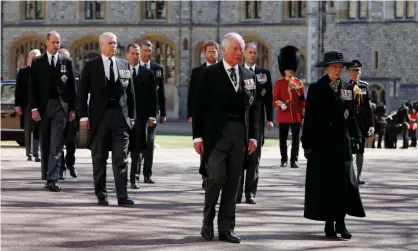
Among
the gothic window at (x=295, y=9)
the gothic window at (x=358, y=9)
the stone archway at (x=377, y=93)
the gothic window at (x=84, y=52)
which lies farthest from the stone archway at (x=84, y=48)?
the stone archway at (x=377, y=93)

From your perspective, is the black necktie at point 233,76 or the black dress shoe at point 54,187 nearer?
the black necktie at point 233,76

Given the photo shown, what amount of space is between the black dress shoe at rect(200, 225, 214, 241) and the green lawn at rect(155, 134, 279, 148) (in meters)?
17.2

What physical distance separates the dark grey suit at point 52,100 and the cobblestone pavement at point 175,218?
0.49m

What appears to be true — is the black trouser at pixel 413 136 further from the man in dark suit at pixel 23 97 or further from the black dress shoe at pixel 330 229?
the black dress shoe at pixel 330 229

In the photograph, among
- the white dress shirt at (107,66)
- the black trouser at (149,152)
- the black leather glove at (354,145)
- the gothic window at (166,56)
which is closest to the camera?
the black leather glove at (354,145)

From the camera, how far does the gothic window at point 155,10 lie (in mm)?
50844

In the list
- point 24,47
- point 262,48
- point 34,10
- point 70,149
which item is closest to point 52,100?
point 70,149

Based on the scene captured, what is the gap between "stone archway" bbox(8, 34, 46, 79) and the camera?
5184 cm

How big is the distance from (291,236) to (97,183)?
306cm

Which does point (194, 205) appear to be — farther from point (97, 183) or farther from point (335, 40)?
point (335, 40)

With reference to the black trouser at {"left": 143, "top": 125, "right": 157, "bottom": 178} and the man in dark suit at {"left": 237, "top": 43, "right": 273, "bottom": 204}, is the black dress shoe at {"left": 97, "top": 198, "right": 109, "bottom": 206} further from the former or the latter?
the black trouser at {"left": 143, "top": 125, "right": 157, "bottom": 178}

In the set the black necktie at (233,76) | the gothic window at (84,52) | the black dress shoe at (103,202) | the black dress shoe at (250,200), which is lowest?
the black dress shoe at (250,200)

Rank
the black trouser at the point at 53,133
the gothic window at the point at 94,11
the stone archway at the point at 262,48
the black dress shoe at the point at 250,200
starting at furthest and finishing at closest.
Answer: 1. the gothic window at the point at 94,11
2. the stone archway at the point at 262,48
3. the black trouser at the point at 53,133
4. the black dress shoe at the point at 250,200

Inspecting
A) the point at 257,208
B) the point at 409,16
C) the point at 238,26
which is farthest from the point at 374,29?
the point at 257,208
